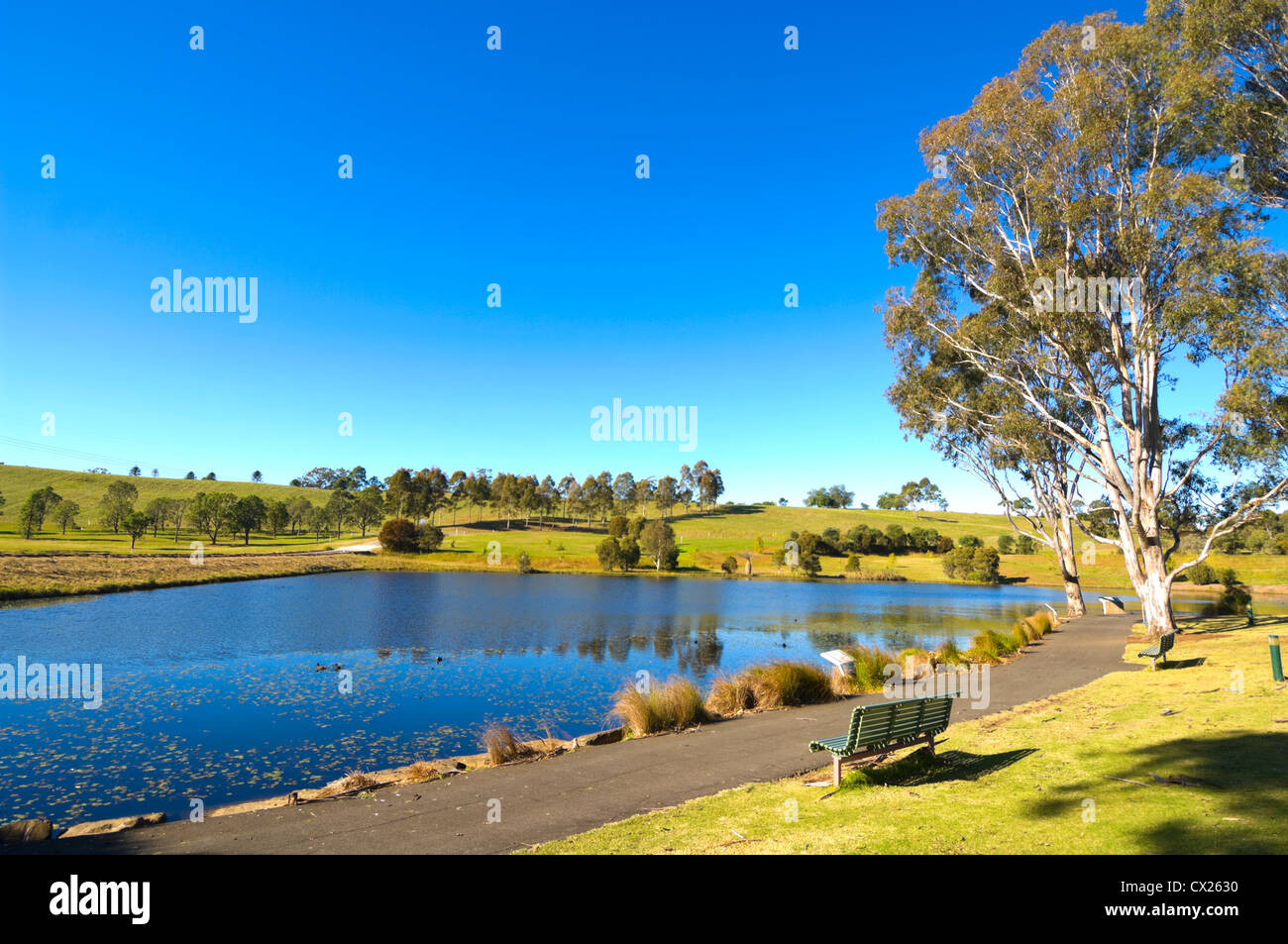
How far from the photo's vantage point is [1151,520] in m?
24.7

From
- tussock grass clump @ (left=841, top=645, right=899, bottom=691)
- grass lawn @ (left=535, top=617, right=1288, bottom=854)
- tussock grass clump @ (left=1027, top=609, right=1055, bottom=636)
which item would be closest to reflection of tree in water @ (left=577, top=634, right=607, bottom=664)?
tussock grass clump @ (left=841, top=645, right=899, bottom=691)

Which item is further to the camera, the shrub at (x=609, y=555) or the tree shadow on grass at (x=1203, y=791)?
the shrub at (x=609, y=555)

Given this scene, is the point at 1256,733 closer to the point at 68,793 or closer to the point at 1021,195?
the point at 68,793

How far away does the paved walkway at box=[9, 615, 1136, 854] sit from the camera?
787 cm

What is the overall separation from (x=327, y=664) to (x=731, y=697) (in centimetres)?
1818

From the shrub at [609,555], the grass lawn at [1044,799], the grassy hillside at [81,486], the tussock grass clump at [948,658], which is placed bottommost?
the shrub at [609,555]

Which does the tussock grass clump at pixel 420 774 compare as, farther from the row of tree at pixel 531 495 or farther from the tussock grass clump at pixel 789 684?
the row of tree at pixel 531 495

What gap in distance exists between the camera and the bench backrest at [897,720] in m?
9.16

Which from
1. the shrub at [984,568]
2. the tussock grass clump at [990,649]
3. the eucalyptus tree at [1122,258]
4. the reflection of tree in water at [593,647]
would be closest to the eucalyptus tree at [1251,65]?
the eucalyptus tree at [1122,258]

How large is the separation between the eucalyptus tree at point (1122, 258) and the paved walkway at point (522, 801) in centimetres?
1634

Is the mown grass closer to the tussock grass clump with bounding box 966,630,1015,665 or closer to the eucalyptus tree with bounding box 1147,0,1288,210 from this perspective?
the tussock grass clump with bounding box 966,630,1015,665

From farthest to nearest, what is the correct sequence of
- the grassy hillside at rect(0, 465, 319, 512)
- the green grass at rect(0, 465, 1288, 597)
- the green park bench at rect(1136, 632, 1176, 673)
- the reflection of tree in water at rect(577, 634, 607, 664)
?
the grassy hillside at rect(0, 465, 319, 512)
the green grass at rect(0, 465, 1288, 597)
the reflection of tree in water at rect(577, 634, 607, 664)
the green park bench at rect(1136, 632, 1176, 673)

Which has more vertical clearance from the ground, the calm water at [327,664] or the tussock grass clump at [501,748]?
the tussock grass clump at [501,748]

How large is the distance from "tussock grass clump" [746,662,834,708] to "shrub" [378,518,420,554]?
285ft
